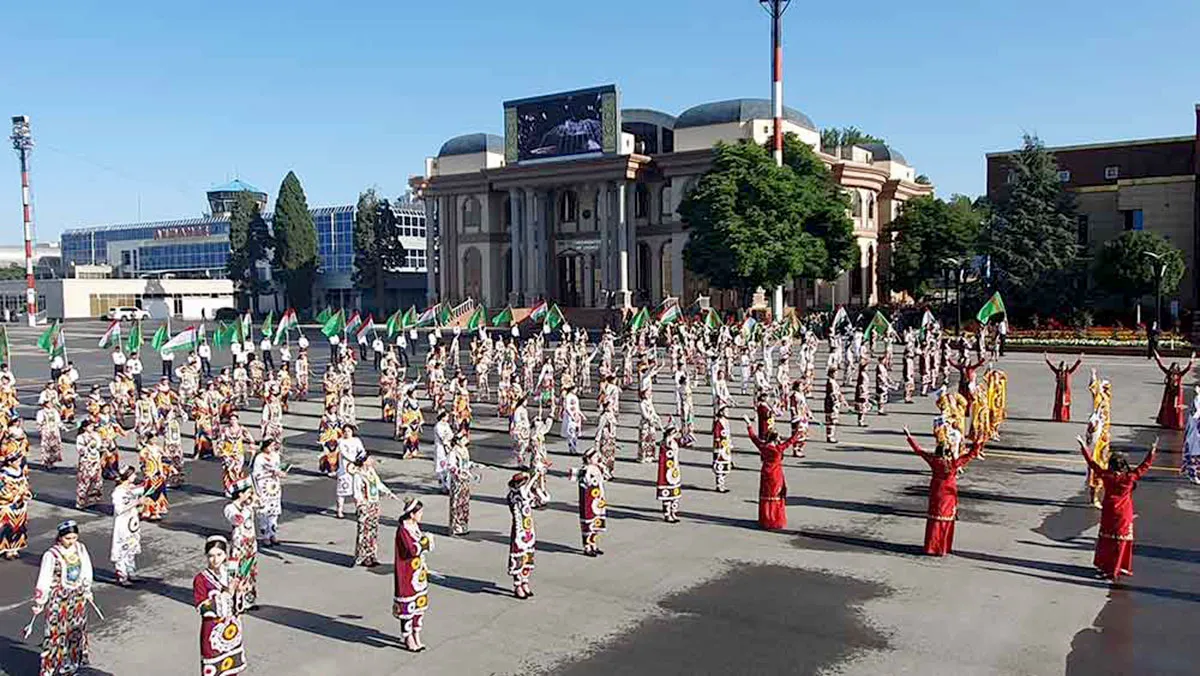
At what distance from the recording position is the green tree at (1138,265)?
4112 cm

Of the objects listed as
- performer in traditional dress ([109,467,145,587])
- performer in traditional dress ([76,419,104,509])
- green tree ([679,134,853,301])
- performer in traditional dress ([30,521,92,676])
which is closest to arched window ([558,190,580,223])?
green tree ([679,134,853,301])

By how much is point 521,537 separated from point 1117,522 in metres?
7.08

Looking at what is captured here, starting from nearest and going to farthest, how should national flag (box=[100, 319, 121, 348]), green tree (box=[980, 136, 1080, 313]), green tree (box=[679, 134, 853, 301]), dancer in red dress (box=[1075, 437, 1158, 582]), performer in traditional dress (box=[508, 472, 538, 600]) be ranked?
1. performer in traditional dress (box=[508, 472, 538, 600])
2. dancer in red dress (box=[1075, 437, 1158, 582])
3. national flag (box=[100, 319, 121, 348])
4. green tree (box=[980, 136, 1080, 313])
5. green tree (box=[679, 134, 853, 301])

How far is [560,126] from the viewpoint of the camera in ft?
186

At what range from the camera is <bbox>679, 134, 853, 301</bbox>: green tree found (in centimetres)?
4431

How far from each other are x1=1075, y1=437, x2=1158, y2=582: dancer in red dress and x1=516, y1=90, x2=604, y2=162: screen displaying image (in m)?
46.0

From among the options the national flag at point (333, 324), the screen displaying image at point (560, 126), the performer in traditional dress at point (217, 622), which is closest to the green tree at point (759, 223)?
the screen displaying image at point (560, 126)

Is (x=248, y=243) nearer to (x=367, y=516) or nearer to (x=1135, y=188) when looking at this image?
(x=1135, y=188)

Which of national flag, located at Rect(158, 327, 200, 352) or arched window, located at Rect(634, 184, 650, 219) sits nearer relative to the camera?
Result: national flag, located at Rect(158, 327, 200, 352)

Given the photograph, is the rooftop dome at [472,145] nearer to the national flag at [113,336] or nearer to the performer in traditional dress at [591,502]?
the national flag at [113,336]

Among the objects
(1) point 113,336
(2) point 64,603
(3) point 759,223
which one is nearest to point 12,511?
(2) point 64,603

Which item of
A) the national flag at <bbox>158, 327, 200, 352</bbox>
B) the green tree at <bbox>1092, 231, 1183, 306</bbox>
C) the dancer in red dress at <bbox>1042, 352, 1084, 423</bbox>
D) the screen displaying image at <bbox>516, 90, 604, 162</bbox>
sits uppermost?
the screen displaying image at <bbox>516, 90, 604, 162</bbox>

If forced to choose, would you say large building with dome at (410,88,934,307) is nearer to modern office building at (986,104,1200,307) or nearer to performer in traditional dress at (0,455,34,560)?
modern office building at (986,104,1200,307)

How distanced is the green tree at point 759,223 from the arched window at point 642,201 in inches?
346
